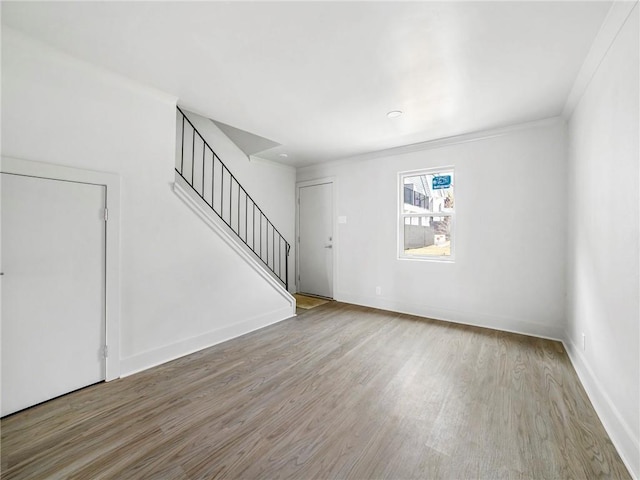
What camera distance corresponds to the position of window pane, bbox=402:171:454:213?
12.8ft

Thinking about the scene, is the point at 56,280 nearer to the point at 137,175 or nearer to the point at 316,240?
the point at 137,175

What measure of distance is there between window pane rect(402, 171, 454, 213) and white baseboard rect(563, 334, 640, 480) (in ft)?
7.39

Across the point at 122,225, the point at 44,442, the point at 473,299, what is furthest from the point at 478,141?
the point at 44,442

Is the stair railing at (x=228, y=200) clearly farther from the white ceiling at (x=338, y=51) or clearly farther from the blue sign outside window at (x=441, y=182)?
the blue sign outside window at (x=441, y=182)

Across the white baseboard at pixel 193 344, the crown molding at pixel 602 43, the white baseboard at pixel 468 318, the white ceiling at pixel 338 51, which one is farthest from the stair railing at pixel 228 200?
the crown molding at pixel 602 43

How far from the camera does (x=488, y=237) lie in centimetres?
353

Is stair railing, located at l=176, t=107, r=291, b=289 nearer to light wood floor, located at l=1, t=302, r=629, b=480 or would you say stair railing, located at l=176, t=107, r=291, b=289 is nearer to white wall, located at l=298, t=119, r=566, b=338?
white wall, located at l=298, t=119, r=566, b=338

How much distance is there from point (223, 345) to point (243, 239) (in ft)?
6.46

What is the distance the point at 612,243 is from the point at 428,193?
2430mm

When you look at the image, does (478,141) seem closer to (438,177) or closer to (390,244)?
(438,177)

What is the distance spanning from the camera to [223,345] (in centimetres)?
303

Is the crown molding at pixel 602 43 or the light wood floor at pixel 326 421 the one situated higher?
the crown molding at pixel 602 43

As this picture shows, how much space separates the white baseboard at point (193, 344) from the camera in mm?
2417

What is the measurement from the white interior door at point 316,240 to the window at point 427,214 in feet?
4.57
